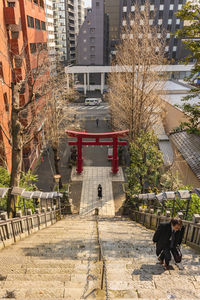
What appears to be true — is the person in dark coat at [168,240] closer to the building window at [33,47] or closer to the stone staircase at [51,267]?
the stone staircase at [51,267]

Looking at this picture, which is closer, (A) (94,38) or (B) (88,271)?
(B) (88,271)

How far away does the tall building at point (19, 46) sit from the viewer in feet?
48.9

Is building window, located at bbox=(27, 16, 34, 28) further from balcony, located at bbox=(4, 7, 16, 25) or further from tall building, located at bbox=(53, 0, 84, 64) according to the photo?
tall building, located at bbox=(53, 0, 84, 64)

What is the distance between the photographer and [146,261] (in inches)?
239

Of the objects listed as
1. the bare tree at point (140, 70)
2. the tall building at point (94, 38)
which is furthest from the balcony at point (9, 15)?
the tall building at point (94, 38)

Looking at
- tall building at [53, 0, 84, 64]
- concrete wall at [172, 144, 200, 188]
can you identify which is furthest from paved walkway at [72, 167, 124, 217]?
tall building at [53, 0, 84, 64]

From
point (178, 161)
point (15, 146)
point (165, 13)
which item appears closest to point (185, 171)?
point (178, 161)

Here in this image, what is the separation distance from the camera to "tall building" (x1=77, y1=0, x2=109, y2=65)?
46.4 m

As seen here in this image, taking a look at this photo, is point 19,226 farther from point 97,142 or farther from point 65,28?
point 65,28

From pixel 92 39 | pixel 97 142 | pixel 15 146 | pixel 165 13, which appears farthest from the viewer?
pixel 92 39

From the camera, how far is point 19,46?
57.6 feet

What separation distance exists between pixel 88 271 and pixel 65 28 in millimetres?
68345

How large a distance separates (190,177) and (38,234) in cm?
927

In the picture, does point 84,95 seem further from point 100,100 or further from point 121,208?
point 121,208
